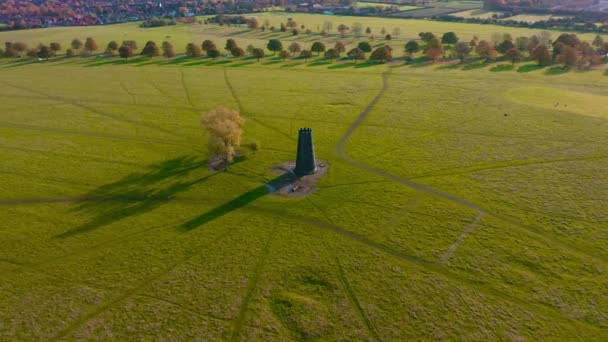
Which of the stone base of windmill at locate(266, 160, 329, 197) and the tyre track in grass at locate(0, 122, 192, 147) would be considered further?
the tyre track in grass at locate(0, 122, 192, 147)

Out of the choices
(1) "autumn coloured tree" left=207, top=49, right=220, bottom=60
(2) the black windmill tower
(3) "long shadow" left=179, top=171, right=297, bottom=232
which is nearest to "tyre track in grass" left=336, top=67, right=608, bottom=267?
→ (2) the black windmill tower

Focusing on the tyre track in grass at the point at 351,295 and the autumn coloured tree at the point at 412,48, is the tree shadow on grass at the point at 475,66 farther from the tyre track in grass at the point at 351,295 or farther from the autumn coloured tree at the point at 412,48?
the tyre track in grass at the point at 351,295

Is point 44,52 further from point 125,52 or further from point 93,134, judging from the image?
point 93,134

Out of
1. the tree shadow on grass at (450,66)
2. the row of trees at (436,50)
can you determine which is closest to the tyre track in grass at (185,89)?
the row of trees at (436,50)

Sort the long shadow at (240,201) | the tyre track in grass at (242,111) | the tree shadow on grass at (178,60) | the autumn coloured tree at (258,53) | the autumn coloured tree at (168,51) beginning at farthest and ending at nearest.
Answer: the autumn coloured tree at (168,51), the autumn coloured tree at (258,53), the tree shadow on grass at (178,60), the tyre track in grass at (242,111), the long shadow at (240,201)

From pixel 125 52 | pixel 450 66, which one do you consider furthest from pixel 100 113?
pixel 450 66

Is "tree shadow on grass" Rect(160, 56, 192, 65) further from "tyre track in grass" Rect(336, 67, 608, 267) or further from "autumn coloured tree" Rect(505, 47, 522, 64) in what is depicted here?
"autumn coloured tree" Rect(505, 47, 522, 64)
